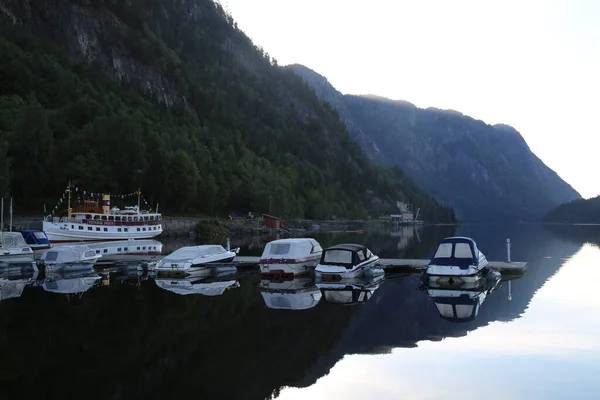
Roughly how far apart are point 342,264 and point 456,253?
327 inches

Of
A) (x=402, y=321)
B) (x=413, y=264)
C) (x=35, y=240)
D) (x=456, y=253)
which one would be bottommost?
(x=402, y=321)

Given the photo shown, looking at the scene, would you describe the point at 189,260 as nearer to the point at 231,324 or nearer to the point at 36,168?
the point at 231,324

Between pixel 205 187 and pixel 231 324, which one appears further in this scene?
pixel 205 187

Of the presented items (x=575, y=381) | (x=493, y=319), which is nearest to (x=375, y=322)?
(x=493, y=319)

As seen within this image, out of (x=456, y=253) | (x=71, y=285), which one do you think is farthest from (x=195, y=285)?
(x=456, y=253)

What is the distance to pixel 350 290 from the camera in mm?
37094

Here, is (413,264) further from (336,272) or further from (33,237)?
(33,237)

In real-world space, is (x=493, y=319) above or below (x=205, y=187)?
below

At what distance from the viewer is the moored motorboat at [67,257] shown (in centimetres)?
4553

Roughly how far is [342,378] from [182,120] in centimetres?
16954

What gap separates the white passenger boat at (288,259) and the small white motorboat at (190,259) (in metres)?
4.55

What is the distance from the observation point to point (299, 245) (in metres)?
45.5

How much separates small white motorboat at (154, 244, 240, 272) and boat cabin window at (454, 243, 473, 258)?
1969 centimetres

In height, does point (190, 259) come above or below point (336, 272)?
above
